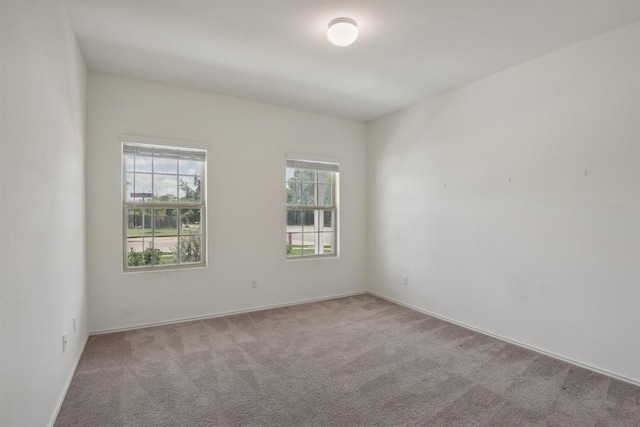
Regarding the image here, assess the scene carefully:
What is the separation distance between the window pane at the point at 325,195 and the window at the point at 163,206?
173 centimetres

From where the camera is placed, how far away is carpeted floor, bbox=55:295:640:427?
208 centimetres

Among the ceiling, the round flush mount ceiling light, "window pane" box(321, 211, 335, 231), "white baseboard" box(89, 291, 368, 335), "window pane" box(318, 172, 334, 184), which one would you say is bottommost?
"white baseboard" box(89, 291, 368, 335)

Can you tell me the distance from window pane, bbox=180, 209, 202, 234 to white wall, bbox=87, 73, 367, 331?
20cm

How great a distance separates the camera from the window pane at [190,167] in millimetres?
3946

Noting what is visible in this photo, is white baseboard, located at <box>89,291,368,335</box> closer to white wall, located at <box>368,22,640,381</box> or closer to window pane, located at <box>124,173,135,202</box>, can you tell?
white wall, located at <box>368,22,640,381</box>

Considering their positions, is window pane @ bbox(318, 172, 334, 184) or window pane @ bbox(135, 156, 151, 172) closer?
window pane @ bbox(135, 156, 151, 172)

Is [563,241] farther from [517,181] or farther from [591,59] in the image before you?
[591,59]

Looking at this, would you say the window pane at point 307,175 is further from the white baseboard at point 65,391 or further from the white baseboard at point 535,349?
the white baseboard at point 65,391

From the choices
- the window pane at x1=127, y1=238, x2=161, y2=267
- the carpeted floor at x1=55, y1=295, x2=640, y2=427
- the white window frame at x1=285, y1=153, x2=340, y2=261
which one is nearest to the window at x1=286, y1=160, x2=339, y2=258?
the white window frame at x1=285, y1=153, x2=340, y2=261

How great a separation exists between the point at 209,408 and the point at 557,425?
224cm

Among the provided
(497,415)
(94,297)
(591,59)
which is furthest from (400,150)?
(94,297)

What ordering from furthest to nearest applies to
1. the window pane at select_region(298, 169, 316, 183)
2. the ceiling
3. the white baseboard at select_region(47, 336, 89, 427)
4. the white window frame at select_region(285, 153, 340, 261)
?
1. the window pane at select_region(298, 169, 316, 183)
2. the white window frame at select_region(285, 153, 340, 261)
3. the ceiling
4. the white baseboard at select_region(47, 336, 89, 427)

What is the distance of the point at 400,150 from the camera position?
15.3 feet

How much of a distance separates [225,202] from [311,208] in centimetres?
132
